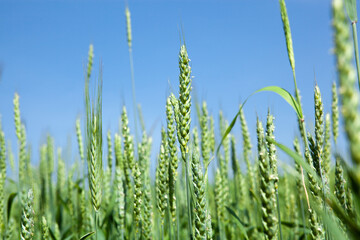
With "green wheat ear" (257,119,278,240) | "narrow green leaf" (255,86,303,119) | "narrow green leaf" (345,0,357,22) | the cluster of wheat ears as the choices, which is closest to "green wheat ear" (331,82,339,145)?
the cluster of wheat ears

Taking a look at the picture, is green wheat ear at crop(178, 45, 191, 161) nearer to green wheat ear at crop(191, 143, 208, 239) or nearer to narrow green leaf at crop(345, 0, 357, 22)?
green wheat ear at crop(191, 143, 208, 239)

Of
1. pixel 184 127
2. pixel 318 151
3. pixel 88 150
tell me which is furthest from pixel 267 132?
pixel 88 150

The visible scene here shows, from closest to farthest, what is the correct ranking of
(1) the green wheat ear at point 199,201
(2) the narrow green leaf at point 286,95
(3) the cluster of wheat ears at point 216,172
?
(3) the cluster of wheat ears at point 216,172
(2) the narrow green leaf at point 286,95
(1) the green wheat ear at point 199,201

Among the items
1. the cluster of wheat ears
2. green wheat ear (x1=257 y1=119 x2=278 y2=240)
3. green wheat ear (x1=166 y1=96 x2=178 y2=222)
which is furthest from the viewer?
green wheat ear (x1=166 y1=96 x2=178 y2=222)

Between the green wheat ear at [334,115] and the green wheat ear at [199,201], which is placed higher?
the green wheat ear at [334,115]

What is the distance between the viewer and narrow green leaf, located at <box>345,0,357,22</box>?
1456 mm

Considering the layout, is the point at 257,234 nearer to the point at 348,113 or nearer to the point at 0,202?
the point at 0,202

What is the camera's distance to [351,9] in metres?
1.46

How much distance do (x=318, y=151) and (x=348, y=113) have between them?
1.09m

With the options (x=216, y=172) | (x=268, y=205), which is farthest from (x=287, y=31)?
(x=216, y=172)

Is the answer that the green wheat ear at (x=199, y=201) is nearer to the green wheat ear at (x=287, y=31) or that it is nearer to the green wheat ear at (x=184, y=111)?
the green wheat ear at (x=184, y=111)

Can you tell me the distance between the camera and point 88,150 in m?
1.91

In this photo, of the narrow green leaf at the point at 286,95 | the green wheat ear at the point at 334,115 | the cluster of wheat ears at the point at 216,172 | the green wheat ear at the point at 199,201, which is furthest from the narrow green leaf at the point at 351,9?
the green wheat ear at the point at 334,115

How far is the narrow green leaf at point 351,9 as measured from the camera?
57.3 inches
